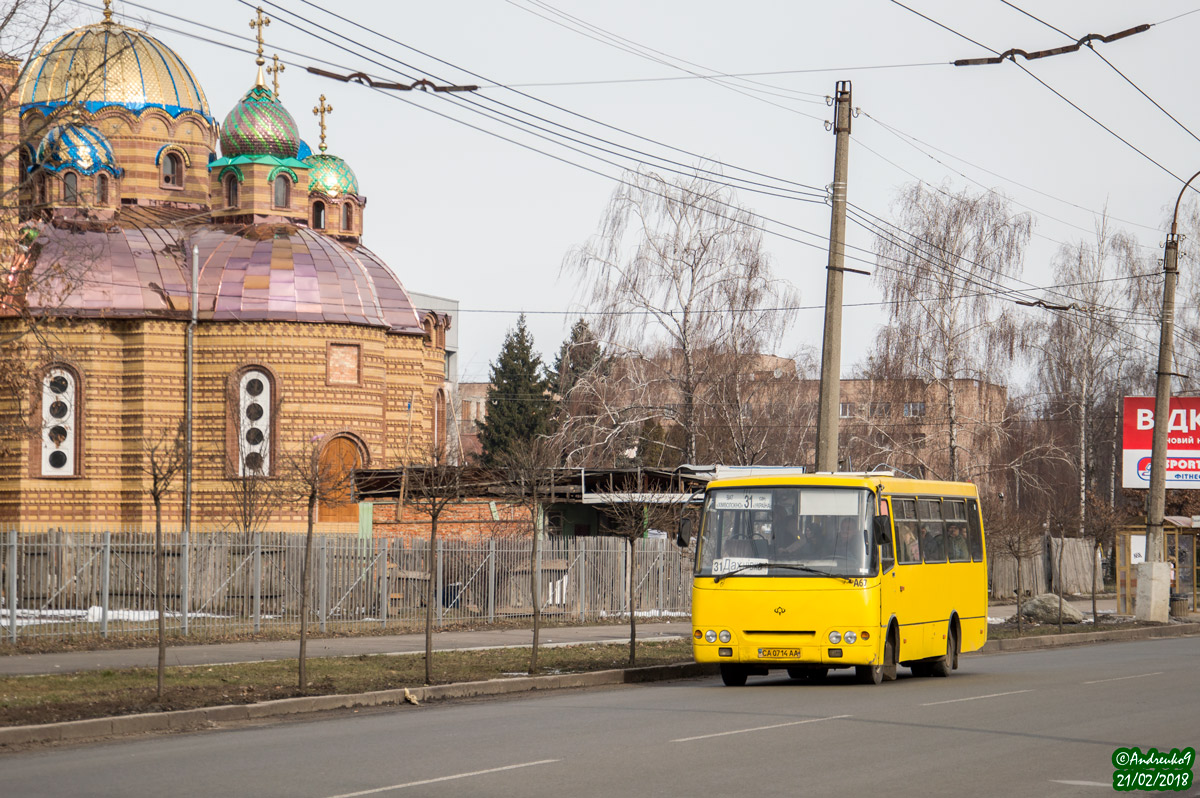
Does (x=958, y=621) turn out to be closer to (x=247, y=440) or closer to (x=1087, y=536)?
(x=247, y=440)

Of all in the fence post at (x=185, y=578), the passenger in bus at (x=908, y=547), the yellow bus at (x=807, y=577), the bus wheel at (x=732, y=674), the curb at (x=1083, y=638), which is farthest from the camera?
the curb at (x=1083, y=638)

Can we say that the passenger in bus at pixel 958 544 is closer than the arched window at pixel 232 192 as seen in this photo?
Yes

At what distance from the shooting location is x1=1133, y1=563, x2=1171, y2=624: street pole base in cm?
3653

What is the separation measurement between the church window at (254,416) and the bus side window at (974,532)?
26982 millimetres

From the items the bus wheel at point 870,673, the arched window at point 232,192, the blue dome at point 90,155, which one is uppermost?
the blue dome at point 90,155

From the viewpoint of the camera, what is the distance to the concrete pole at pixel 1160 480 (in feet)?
115

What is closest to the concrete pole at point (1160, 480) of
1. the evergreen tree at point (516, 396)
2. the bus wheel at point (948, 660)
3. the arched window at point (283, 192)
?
the bus wheel at point (948, 660)

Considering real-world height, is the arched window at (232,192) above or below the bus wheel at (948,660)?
above

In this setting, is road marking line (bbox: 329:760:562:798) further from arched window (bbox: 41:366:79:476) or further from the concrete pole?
arched window (bbox: 41:366:79:476)

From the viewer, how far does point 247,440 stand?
4562 centimetres

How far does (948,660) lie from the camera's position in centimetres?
2153

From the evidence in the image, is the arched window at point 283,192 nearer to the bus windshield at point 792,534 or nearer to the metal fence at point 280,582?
the metal fence at point 280,582

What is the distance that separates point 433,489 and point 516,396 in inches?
2515

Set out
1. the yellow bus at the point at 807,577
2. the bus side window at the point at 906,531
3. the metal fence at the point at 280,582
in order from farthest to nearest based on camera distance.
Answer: the metal fence at the point at 280,582
the bus side window at the point at 906,531
the yellow bus at the point at 807,577
